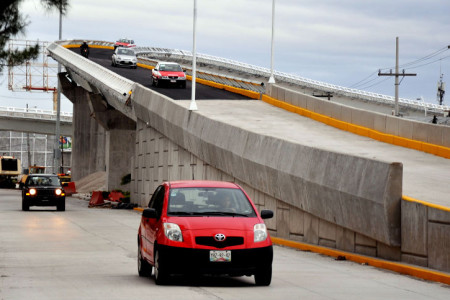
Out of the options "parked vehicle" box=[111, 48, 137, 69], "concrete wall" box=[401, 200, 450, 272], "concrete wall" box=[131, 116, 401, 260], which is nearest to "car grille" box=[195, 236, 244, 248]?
"concrete wall" box=[401, 200, 450, 272]

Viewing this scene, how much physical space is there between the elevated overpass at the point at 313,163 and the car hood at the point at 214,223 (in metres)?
3.96

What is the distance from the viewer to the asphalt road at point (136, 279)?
1250 centimetres

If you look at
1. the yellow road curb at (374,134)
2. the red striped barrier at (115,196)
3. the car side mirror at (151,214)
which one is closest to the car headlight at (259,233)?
the car side mirror at (151,214)

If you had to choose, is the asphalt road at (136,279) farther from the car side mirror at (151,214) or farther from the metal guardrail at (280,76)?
the metal guardrail at (280,76)

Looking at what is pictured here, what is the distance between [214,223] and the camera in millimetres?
13289

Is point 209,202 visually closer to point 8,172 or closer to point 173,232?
point 173,232

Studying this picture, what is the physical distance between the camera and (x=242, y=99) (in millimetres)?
49969

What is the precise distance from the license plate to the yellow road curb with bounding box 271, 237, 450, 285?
4012 mm

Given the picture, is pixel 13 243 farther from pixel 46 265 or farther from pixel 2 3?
pixel 2 3

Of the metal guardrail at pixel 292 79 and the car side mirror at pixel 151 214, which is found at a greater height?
the metal guardrail at pixel 292 79

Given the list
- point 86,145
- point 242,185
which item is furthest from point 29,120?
point 242,185

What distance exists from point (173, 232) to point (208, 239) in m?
0.53

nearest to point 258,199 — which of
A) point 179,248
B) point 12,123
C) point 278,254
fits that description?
point 278,254

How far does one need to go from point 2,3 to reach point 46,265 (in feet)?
22.4
